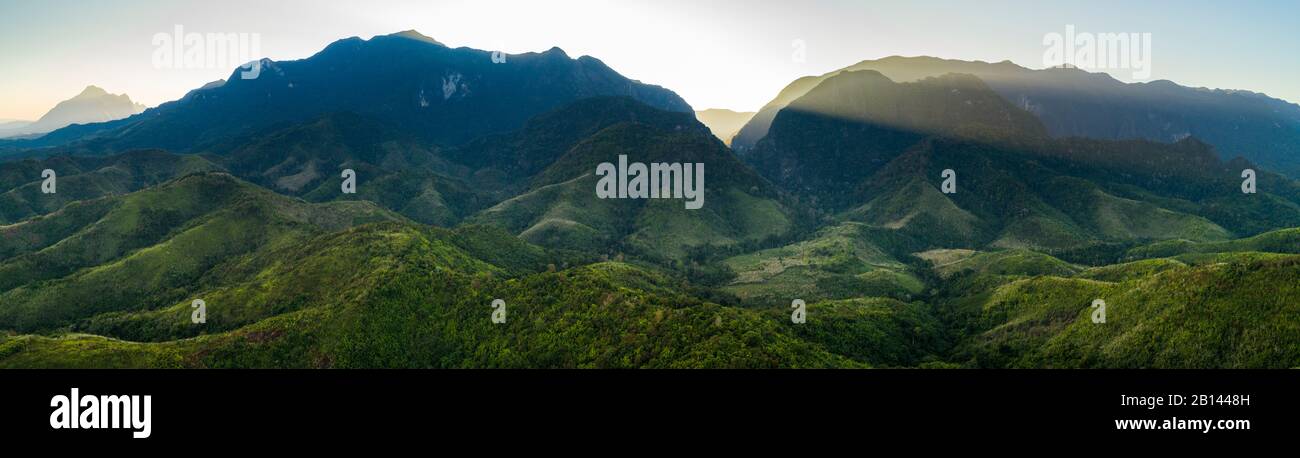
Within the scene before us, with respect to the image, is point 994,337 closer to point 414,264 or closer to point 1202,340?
point 1202,340

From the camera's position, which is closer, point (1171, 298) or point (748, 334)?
point (748, 334)

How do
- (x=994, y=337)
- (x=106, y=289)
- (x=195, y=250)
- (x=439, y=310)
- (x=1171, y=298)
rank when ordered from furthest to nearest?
(x=195, y=250) → (x=106, y=289) → (x=994, y=337) → (x=439, y=310) → (x=1171, y=298)

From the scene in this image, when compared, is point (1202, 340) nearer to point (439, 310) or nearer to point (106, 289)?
point (439, 310)

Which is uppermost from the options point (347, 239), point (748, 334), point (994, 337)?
point (347, 239)

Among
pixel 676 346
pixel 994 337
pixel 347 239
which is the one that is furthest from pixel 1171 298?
pixel 347 239
